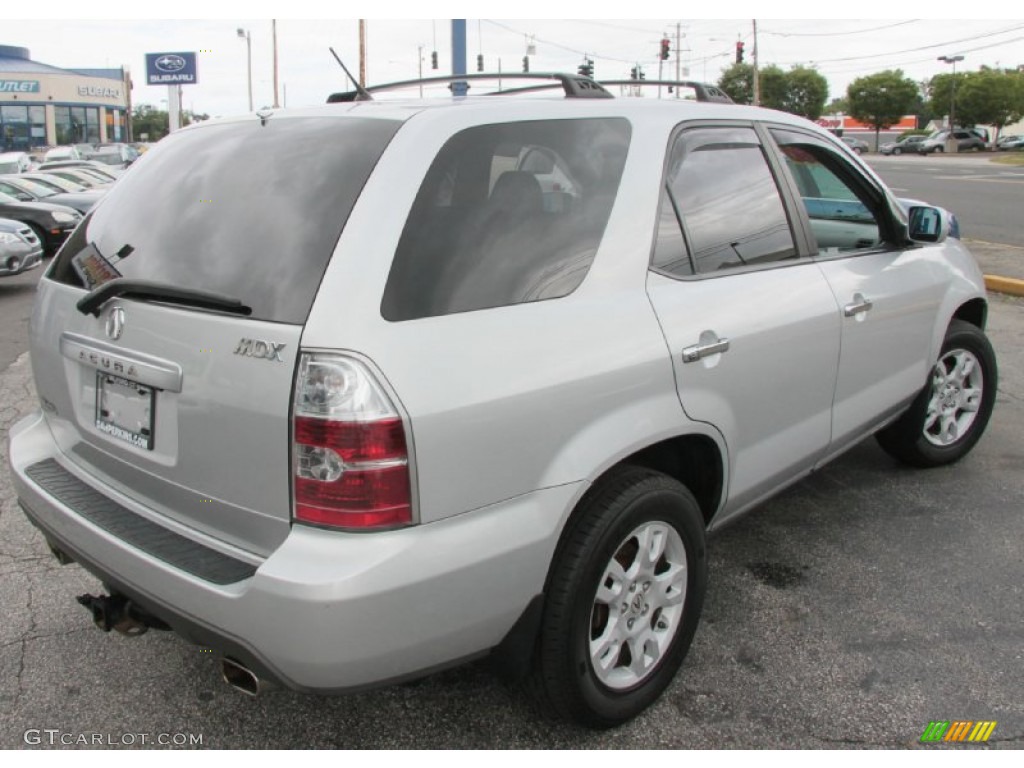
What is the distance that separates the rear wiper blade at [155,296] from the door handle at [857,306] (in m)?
2.23

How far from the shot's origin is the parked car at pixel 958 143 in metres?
64.1

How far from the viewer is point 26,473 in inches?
107

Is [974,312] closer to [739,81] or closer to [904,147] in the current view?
[904,147]

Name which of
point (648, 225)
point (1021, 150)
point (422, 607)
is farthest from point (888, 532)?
point (1021, 150)

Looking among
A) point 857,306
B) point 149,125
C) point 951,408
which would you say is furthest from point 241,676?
point 149,125

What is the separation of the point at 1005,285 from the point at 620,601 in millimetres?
8130

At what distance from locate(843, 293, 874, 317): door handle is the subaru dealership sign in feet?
91.5

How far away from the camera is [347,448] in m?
1.95

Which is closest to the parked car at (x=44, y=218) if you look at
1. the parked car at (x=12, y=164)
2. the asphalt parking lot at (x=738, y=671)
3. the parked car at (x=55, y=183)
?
the parked car at (x=55, y=183)

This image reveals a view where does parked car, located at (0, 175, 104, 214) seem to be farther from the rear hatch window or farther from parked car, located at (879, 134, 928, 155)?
parked car, located at (879, 134, 928, 155)

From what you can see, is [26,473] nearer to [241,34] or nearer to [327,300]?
[327,300]

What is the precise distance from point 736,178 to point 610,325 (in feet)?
3.30

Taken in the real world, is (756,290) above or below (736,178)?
below

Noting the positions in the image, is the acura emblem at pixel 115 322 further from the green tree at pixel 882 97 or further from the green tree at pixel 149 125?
the green tree at pixel 149 125
